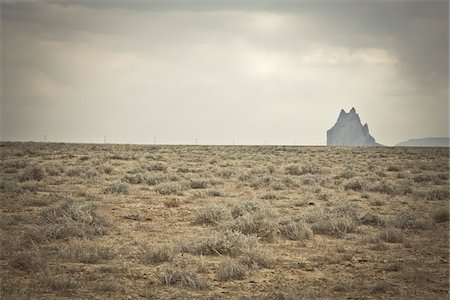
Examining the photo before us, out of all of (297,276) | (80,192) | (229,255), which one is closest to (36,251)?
(229,255)

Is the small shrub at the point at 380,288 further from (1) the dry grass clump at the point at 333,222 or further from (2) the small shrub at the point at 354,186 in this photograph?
(2) the small shrub at the point at 354,186

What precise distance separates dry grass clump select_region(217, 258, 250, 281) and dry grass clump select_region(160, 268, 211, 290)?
18.9 inches

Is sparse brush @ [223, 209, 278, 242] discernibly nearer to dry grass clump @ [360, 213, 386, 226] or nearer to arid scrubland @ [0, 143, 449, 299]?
arid scrubland @ [0, 143, 449, 299]

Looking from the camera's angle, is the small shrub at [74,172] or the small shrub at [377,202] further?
the small shrub at [74,172]

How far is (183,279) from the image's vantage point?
8.66 metres

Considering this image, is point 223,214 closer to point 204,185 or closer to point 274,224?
point 274,224

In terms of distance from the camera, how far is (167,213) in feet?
53.3

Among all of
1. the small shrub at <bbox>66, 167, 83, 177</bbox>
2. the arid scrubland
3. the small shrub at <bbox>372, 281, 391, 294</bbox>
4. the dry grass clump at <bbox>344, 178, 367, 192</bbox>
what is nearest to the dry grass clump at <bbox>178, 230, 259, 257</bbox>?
the arid scrubland

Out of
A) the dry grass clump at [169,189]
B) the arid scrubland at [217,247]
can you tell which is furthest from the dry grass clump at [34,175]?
the dry grass clump at [169,189]

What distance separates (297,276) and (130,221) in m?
6.93

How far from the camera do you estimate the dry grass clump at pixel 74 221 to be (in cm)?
1235

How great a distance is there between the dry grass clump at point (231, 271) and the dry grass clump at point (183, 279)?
1.57 ft

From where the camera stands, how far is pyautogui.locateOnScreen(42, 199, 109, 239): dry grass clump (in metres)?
12.4

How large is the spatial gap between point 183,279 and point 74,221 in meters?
5.79
